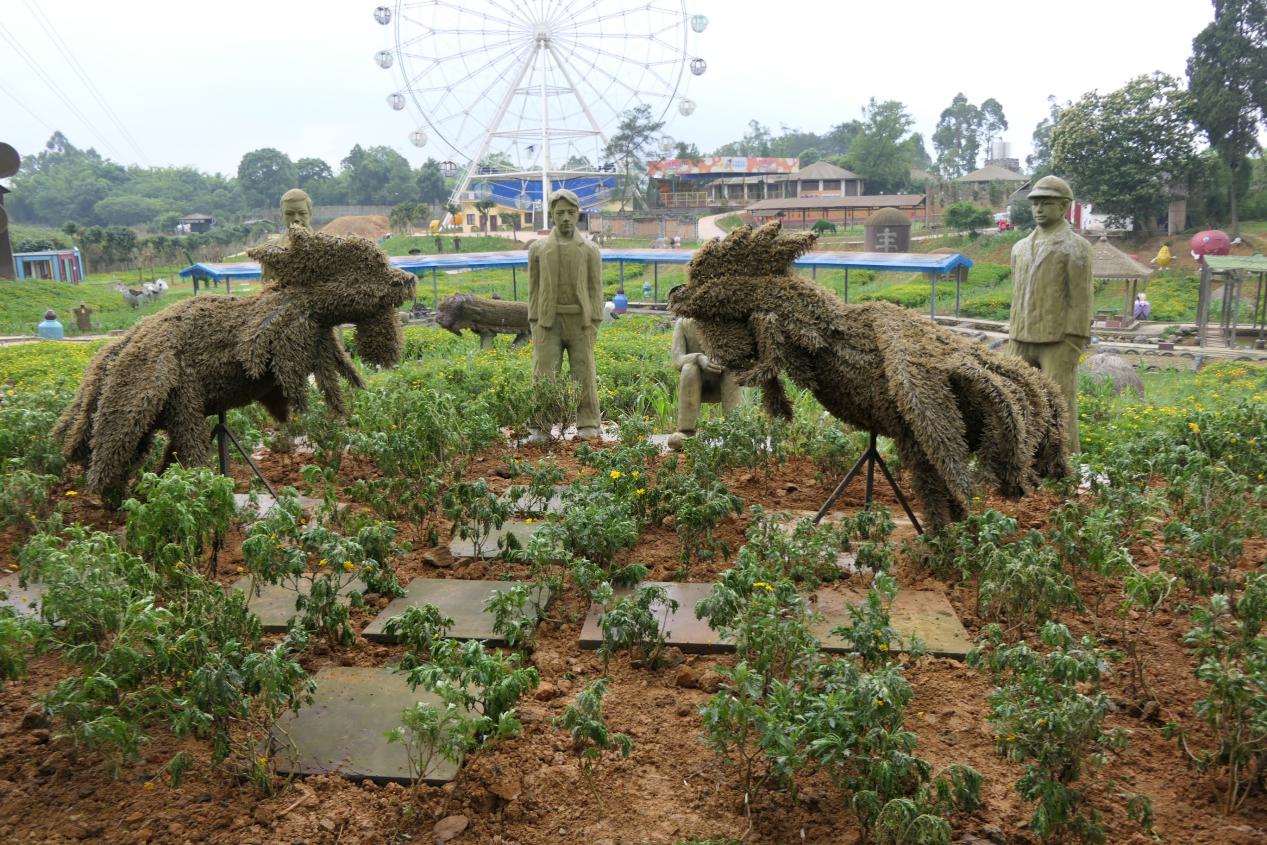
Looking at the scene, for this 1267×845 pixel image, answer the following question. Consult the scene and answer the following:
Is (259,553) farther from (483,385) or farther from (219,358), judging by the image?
(483,385)

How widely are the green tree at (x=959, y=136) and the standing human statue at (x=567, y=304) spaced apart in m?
72.7

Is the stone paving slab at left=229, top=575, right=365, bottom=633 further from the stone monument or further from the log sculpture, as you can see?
the stone monument

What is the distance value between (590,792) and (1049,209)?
197 inches

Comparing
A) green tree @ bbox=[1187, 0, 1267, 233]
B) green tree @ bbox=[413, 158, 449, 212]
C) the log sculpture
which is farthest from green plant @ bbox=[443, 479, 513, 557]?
green tree @ bbox=[413, 158, 449, 212]

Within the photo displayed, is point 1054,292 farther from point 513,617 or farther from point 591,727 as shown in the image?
point 591,727

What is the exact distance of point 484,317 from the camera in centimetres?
1486

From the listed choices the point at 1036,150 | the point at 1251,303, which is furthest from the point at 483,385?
the point at 1036,150

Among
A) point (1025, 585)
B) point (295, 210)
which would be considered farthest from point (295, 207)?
point (1025, 585)

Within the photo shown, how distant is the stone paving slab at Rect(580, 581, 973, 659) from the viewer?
3.92 metres

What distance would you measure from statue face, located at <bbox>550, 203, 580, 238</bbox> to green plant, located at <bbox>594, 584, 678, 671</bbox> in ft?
13.8

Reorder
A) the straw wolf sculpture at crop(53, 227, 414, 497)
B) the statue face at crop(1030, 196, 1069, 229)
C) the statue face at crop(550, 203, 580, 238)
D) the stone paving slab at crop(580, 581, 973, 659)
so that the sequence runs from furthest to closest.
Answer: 1. the statue face at crop(550, 203, 580, 238)
2. the statue face at crop(1030, 196, 1069, 229)
3. the straw wolf sculpture at crop(53, 227, 414, 497)
4. the stone paving slab at crop(580, 581, 973, 659)

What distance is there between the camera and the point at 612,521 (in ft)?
14.9

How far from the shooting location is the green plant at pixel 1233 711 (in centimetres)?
275

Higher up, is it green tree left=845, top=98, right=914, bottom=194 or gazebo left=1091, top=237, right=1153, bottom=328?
green tree left=845, top=98, right=914, bottom=194
